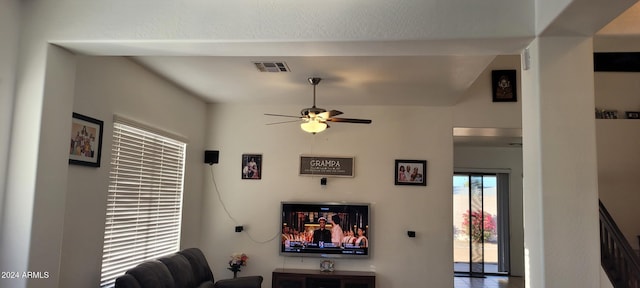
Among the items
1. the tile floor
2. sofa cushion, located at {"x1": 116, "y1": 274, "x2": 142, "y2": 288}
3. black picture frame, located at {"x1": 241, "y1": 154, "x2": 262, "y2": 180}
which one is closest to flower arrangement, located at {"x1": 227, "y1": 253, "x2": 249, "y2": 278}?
black picture frame, located at {"x1": 241, "y1": 154, "x2": 262, "y2": 180}

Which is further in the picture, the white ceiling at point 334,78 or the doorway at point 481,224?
the doorway at point 481,224

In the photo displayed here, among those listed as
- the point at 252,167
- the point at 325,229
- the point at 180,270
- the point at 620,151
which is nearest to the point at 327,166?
the point at 325,229

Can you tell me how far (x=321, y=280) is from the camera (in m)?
5.83

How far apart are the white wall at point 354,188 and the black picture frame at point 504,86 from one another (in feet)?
2.23

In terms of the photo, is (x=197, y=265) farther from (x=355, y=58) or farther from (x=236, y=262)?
(x=355, y=58)

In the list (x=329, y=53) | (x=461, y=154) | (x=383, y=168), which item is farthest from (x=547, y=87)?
(x=461, y=154)

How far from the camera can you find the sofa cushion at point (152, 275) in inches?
152

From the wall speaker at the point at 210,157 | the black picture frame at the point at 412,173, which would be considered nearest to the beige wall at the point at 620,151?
the black picture frame at the point at 412,173

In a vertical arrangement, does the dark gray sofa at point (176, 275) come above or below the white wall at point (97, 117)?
below

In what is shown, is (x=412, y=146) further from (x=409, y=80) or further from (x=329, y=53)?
(x=329, y=53)

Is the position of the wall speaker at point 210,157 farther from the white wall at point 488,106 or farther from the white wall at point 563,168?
the white wall at point 563,168

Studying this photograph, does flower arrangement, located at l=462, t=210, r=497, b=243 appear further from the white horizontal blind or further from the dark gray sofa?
the white horizontal blind

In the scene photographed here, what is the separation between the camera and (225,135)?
650cm

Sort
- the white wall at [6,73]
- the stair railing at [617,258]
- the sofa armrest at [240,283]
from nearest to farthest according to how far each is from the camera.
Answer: the white wall at [6,73] < the stair railing at [617,258] < the sofa armrest at [240,283]
